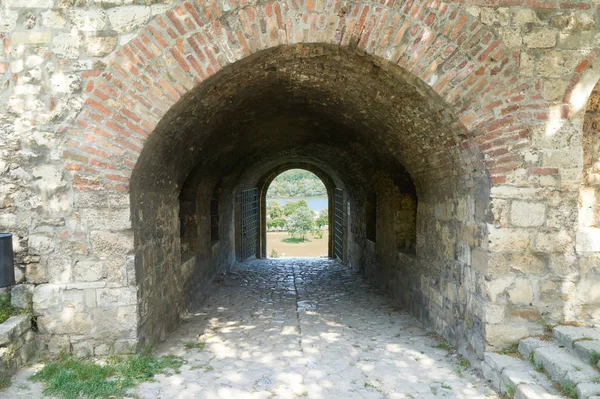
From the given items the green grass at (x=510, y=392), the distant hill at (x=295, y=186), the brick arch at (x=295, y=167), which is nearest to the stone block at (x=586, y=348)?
the green grass at (x=510, y=392)

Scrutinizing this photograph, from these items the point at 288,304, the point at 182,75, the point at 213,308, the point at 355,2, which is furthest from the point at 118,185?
the point at 288,304

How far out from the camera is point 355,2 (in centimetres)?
345

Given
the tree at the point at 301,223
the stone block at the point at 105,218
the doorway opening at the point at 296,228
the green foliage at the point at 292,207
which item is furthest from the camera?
the green foliage at the point at 292,207

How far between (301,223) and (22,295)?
2078cm

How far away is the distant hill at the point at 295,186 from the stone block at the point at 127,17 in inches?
1154

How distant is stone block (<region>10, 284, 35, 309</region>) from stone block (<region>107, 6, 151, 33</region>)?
2.42 m

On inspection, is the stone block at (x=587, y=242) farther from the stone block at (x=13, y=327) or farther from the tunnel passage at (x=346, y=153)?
the stone block at (x=13, y=327)

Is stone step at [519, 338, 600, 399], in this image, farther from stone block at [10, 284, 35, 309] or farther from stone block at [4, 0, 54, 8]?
stone block at [4, 0, 54, 8]

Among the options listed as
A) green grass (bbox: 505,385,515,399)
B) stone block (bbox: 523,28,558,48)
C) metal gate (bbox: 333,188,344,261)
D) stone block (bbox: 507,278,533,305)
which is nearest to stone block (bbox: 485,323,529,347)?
stone block (bbox: 507,278,533,305)

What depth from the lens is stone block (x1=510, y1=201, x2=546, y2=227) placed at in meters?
3.61

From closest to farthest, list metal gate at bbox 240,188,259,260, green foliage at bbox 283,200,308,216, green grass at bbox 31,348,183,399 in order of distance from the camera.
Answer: green grass at bbox 31,348,183,399 < metal gate at bbox 240,188,259,260 < green foliage at bbox 283,200,308,216

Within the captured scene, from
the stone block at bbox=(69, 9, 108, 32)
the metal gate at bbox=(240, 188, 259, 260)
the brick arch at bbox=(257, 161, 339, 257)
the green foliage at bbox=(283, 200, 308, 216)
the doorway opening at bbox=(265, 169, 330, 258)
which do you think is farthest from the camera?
the green foliage at bbox=(283, 200, 308, 216)

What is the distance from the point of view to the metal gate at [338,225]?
37.8 feet

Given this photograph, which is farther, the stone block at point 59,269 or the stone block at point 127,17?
the stone block at point 59,269
